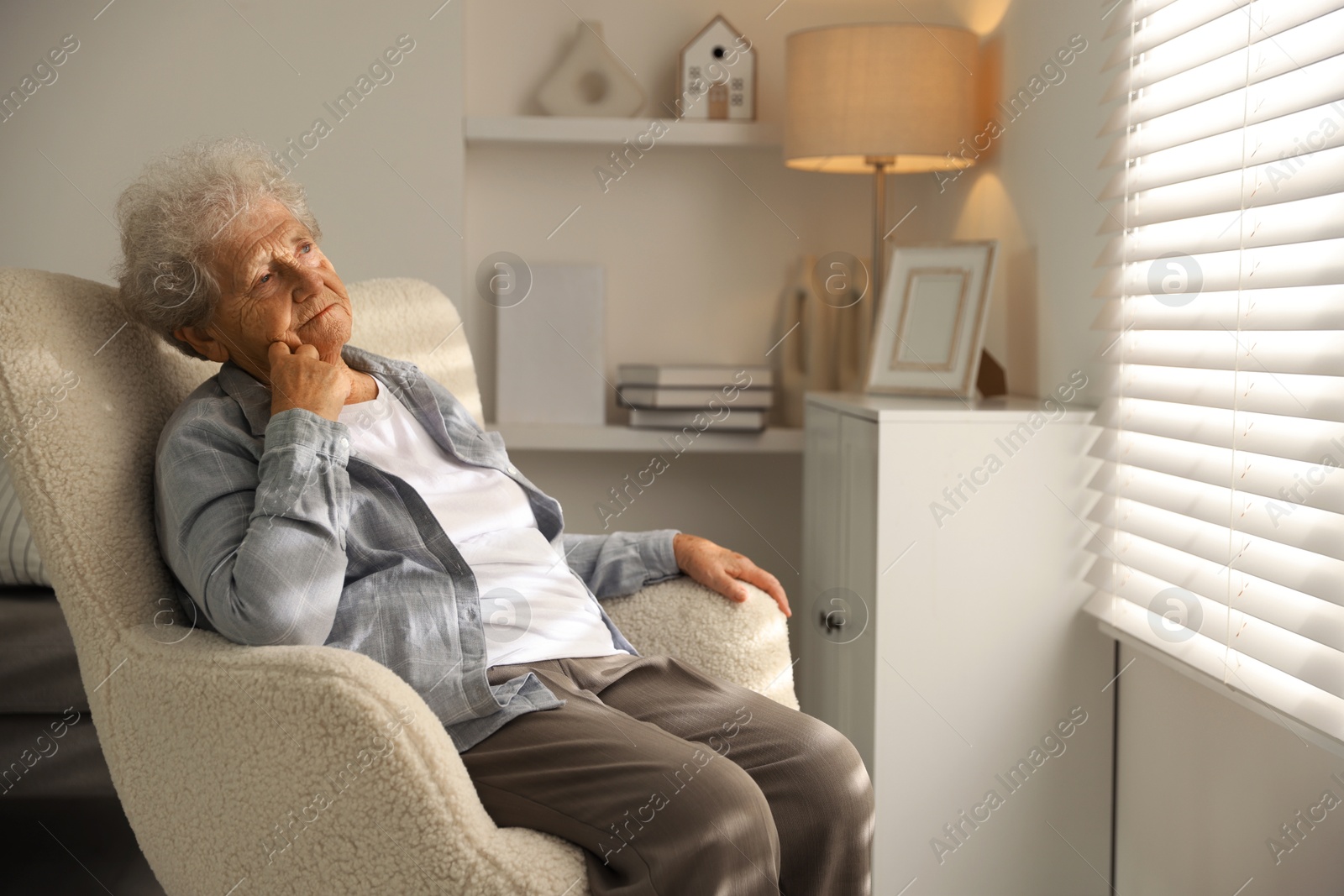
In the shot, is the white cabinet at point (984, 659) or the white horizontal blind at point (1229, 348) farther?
the white cabinet at point (984, 659)

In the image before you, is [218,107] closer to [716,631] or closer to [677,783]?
[716,631]

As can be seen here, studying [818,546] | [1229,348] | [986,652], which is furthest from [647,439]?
[1229,348]

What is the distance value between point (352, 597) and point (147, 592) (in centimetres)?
21

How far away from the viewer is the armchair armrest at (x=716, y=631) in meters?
1.40

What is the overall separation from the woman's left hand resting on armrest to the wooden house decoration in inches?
53.4

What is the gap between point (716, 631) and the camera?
1.40 meters

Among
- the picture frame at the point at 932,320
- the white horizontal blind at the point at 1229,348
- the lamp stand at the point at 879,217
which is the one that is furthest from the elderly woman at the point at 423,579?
the lamp stand at the point at 879,217

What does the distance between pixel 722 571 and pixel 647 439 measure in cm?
103

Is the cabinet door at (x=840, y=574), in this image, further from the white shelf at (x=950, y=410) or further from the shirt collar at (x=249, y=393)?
the shirt collar at (x=249, y=393)

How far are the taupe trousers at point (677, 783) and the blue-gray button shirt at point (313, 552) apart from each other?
0.06m

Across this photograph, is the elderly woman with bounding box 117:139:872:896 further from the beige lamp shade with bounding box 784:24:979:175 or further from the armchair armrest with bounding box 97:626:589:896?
the beige lamp shade with bounding box 784:24:979:175

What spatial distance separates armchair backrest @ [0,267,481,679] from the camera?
109 cm

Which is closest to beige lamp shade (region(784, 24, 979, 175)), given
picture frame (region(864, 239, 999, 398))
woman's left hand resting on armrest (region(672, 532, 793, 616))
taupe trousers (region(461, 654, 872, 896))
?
picture frame (region(864, 239, 999, 398))

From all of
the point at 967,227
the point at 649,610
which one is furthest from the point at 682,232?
the point at 649,610
